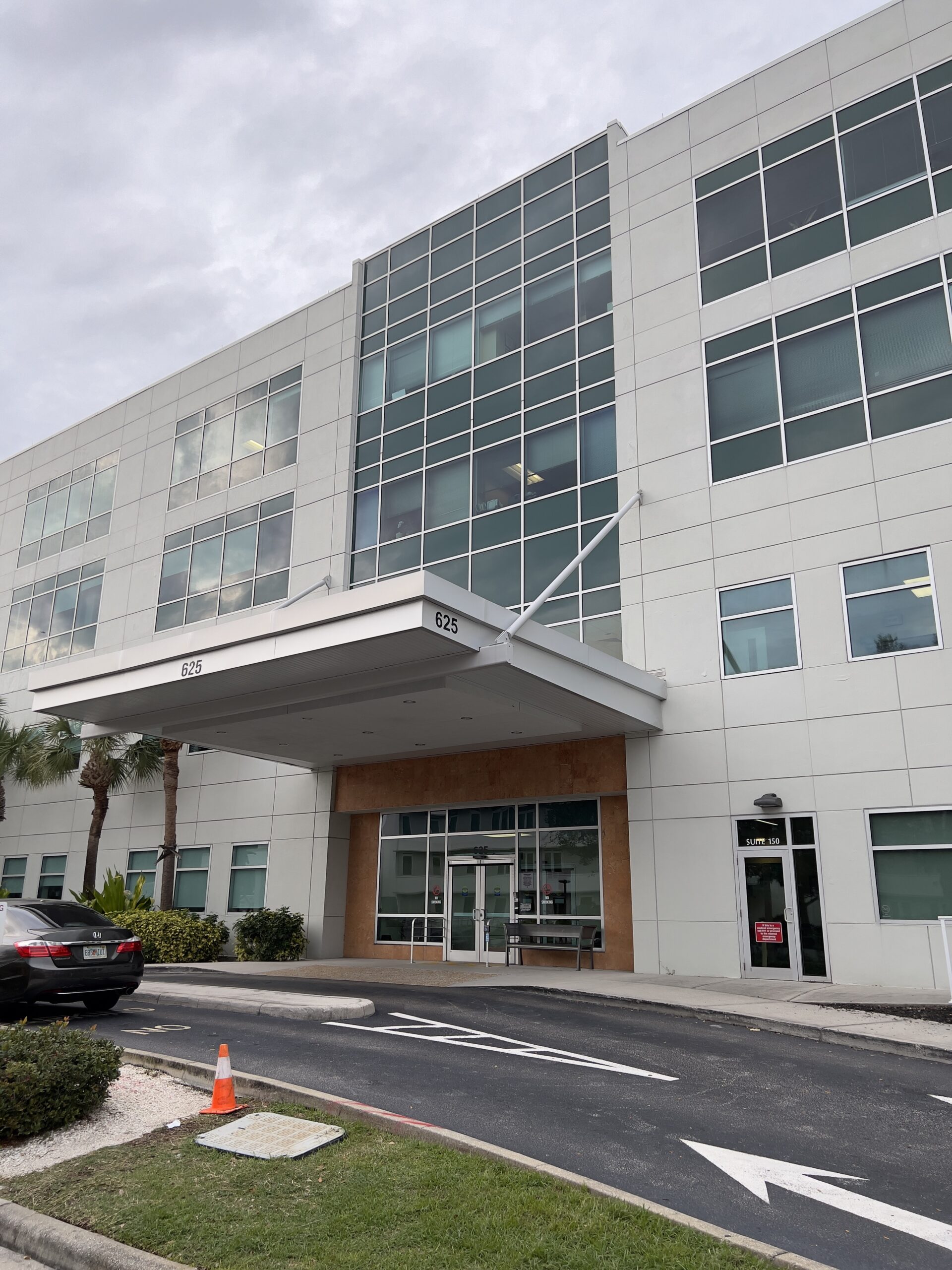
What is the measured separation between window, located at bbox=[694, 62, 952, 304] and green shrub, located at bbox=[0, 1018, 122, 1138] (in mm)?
17571

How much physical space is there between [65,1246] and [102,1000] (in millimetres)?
8485

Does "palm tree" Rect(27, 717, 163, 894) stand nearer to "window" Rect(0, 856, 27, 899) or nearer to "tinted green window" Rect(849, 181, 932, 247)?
"window" Rect(0, 856, 27, 899)

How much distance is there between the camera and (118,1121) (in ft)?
22.3

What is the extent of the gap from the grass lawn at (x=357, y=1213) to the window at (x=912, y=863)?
1107cm

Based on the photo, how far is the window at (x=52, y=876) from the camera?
2956cm

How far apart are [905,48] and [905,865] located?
48.3 feet

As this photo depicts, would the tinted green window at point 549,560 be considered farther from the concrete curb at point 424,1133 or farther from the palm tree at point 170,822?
the concrete curb at point 424,1133

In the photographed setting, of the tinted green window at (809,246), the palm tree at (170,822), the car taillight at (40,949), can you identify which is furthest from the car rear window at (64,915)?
the tinted green window at (809,246)

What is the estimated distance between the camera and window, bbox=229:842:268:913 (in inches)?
957

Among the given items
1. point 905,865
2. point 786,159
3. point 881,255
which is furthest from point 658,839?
point 786,159

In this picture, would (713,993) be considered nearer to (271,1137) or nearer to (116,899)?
(271,1137)

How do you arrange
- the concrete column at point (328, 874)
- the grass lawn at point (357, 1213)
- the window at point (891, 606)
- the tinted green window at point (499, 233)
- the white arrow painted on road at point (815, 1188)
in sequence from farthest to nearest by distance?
1. the tinted green window at point (499, 233)
2. the concrete column at point (328, 874)
3. the window at point (891, 606)
4. the white arrow painted on road at point (815, 1188)
5. the grass lawn at point (357, 1213)

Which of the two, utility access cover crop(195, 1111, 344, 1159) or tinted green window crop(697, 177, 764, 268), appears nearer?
utility access cover crop(195, 1111, 344, 1159)

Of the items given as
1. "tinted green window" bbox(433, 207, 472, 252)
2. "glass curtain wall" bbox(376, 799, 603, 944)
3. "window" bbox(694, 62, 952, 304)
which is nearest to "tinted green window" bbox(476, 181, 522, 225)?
"tinted green window" bbox(433, 207, 472, 252)
